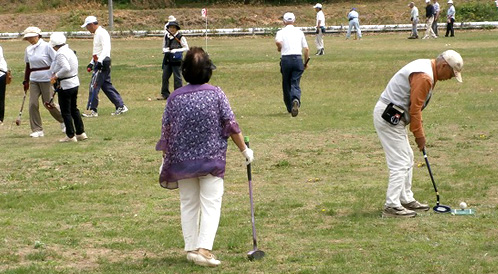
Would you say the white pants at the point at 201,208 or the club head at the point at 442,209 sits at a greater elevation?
the white pants at the point at 201,208

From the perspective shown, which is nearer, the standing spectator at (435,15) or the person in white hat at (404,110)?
the person in white hat at (404,110)

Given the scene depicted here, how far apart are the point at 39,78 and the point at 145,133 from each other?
1991mm

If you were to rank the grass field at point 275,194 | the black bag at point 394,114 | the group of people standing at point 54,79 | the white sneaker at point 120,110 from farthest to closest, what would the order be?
the white sneaker at point 120,110
the group of people standing at point 54,79
the black bag at point 394,114
the grass field at point 275,194

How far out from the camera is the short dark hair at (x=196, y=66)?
24.1ft

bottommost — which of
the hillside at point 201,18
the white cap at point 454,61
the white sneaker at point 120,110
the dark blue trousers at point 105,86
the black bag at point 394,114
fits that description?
the hillside at point 201,18

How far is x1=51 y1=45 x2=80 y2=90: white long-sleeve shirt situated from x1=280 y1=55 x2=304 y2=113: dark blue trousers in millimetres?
4313

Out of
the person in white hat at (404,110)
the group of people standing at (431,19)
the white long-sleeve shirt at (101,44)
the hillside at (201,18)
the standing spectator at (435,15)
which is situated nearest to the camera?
the person in white hat at (404,110)

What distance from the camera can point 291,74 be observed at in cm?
1764

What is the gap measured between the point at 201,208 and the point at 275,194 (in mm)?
3318

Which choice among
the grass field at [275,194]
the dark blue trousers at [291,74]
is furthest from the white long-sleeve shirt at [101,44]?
the dark blue trousers at [291,74]

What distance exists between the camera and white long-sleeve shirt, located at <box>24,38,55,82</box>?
50.8 feet

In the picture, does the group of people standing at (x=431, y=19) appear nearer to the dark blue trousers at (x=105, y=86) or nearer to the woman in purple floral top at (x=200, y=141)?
the dark blue trousers at (x=105, y=86)

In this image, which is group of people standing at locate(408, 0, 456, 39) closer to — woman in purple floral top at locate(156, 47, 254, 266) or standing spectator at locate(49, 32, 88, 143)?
standing spectator at locate(49, 32, 88, 143)

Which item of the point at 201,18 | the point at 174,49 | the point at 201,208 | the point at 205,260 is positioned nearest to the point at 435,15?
the point at 201,18
